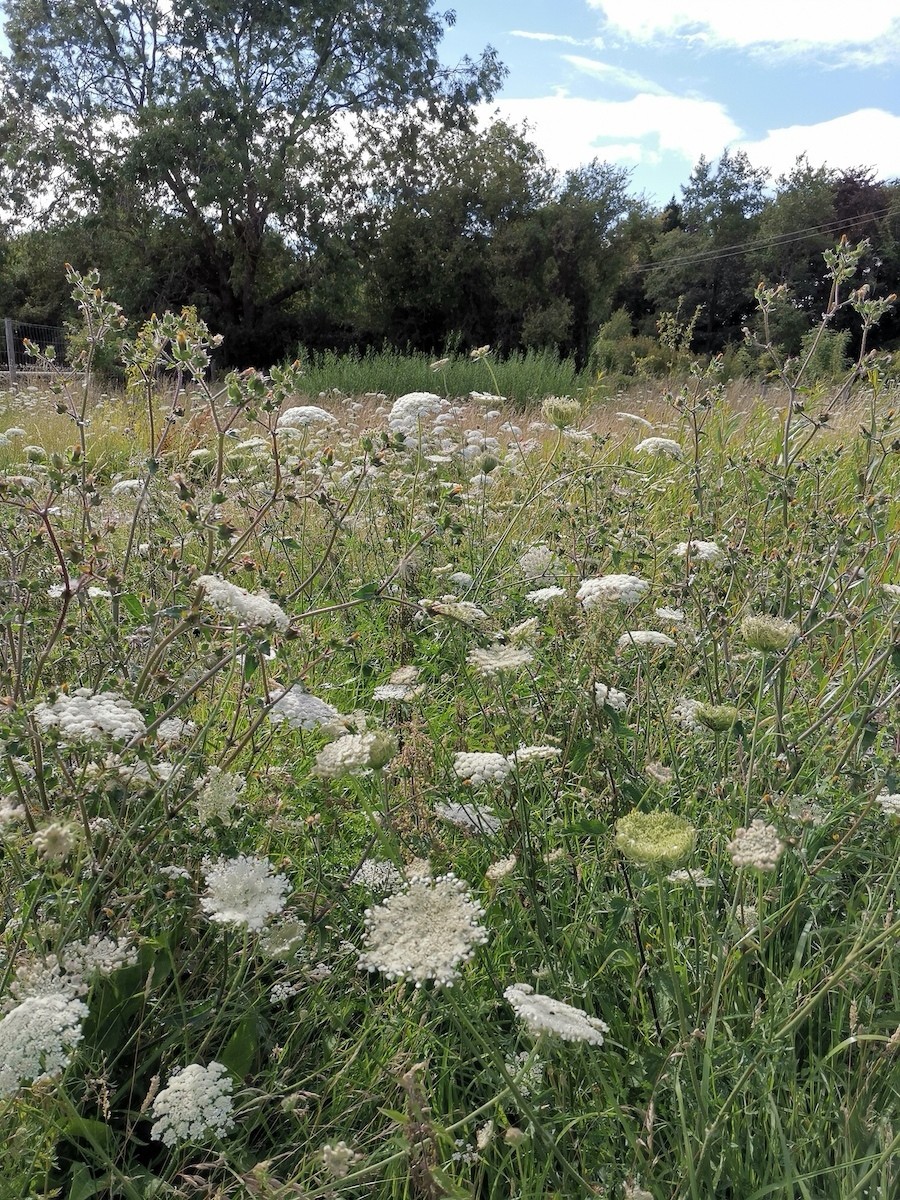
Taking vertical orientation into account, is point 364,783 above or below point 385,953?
below

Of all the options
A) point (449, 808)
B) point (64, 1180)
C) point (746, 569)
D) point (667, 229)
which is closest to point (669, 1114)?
point (449, 808)

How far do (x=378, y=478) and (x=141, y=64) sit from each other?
25.7 meters

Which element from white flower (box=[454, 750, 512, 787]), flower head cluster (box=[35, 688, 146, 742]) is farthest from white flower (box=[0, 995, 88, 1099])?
white flower (box=[454, 750, 512, 787])

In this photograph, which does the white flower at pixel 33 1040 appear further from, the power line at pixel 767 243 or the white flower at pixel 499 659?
the power line at pixel 767 243

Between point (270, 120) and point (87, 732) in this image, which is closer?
point (87, 732)

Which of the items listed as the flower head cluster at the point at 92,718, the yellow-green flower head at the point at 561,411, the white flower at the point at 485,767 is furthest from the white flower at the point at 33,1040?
the yellow-green flower head at the point at 561,411

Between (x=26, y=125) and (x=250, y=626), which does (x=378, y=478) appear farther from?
(x=26, y=125)

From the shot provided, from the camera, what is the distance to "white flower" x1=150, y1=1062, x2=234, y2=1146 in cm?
99

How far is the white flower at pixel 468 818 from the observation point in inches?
58.1

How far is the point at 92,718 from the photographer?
3.84ft

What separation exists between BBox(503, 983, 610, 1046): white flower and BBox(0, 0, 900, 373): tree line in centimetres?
2126

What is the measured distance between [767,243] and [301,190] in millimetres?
24269

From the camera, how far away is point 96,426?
7.36 meters

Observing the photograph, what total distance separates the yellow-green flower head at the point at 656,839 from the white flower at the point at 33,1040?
68cm
